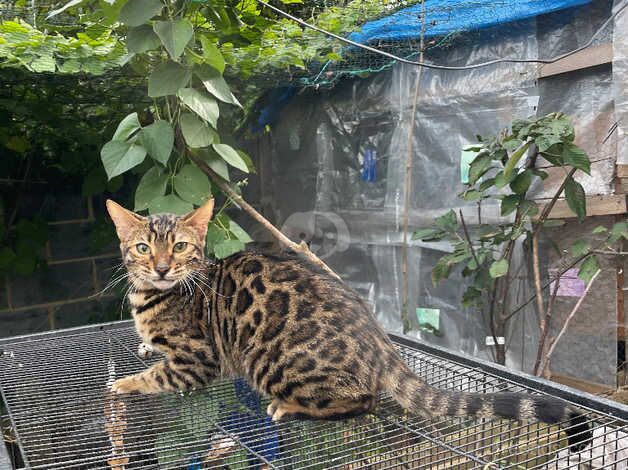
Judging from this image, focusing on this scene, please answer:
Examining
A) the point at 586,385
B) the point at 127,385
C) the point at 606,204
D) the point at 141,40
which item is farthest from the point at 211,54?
the point at 586,385

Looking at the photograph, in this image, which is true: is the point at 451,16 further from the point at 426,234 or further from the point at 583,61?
the point at 426,234

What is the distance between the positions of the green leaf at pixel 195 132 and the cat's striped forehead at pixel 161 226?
0.30 meters

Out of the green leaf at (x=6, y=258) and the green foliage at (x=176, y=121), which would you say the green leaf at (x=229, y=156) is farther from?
the green leaf at (x=6, y=258)

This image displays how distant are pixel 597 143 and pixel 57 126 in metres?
2.94

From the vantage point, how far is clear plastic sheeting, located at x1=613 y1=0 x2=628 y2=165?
2551 millimetres

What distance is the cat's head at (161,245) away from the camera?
6.45 feet

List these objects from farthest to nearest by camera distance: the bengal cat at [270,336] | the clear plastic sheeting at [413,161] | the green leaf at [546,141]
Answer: the clear plastic sheeting at [413,161] → the green leaf at [546,141] → the bengal cat at [270,336]

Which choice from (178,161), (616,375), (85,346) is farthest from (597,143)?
(85,346)

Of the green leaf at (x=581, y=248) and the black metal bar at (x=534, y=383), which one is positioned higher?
the green leaf at (x=581, y=248)

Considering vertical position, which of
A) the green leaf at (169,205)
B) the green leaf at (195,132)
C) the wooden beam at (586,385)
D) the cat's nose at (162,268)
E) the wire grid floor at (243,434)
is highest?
the green leaf at (195,132)

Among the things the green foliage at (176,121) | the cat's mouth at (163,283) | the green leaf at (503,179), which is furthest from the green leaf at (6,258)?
the green leaf at (503,179)

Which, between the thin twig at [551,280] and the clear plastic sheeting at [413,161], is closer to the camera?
the thin twig at [551,280]

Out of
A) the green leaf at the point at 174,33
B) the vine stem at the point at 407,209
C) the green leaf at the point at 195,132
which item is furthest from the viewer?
the vine stem at the point at 407,209

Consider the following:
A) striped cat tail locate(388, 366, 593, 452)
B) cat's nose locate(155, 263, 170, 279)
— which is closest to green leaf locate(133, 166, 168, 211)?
cat's nose locate(155, 263, 170, 279)
